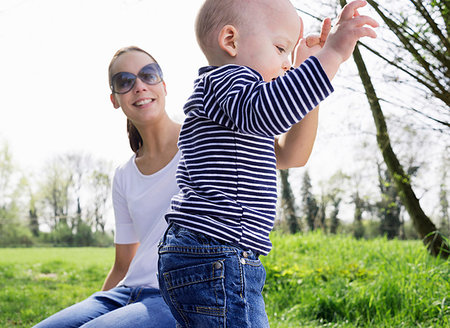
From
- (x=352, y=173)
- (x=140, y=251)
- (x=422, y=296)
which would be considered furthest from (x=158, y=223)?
(x=352, y=173)

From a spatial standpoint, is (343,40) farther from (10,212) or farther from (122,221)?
(10,212)

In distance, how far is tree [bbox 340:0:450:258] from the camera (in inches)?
186

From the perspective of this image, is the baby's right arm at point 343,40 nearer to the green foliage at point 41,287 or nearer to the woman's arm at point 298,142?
the woman's arm at point 298,142

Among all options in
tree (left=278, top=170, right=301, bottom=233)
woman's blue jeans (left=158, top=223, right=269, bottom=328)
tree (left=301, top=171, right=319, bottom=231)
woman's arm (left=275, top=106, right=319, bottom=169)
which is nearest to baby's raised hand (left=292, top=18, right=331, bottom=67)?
woman's arm (left=275, top=106, right=319, bottom=169)

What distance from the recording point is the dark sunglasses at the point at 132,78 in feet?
7.15

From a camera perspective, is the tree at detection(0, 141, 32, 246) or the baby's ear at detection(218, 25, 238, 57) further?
the tree at detection(0, 141, 32, 246)

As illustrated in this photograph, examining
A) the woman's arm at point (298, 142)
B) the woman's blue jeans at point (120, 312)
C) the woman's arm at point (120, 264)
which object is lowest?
the woman's blue jeans at point (120, 312)

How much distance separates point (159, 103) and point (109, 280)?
3.18 feet

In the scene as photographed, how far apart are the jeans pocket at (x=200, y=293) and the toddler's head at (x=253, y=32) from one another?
57cm

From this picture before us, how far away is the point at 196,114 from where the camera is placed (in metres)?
1.26

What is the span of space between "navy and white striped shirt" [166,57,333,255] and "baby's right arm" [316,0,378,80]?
0.03 meters

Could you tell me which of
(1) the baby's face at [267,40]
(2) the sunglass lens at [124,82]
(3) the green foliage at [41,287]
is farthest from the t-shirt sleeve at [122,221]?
(3) the green foliage at [41,287]

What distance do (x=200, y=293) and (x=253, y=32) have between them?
2.37 ft

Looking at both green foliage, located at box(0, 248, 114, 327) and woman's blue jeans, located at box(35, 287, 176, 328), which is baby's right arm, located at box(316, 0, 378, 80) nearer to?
woman's blue jeans, located at box(35, 287, 176, 328)
